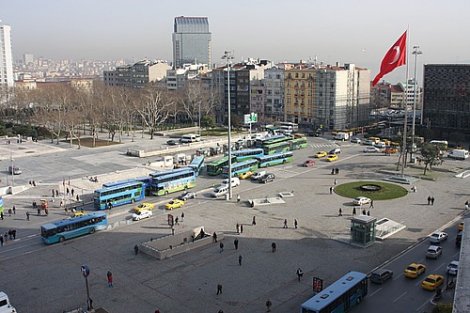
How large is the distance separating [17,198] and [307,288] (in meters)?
31.4

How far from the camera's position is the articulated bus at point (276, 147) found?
64.9 metres

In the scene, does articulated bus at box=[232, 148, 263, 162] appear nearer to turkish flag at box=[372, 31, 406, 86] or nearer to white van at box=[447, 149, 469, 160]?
turkish flag at box=[372, 31, 406, 86]

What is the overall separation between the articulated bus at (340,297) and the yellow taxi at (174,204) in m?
20.9

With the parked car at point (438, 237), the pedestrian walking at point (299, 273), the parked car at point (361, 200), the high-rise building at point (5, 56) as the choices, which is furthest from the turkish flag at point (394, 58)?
the high-rise building at point (5, 56)

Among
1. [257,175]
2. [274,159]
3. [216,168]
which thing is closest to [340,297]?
[257,175]

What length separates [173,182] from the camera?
4853cm

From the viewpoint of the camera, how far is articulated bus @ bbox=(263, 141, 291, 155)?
6494cm

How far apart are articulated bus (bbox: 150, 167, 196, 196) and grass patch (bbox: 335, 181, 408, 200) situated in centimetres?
1466

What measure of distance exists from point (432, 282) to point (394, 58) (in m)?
25.7

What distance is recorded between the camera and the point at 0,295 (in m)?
23.7

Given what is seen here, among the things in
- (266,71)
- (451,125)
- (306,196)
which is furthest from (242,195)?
(266,71)

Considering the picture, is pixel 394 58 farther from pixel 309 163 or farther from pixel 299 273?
pixel 299 273

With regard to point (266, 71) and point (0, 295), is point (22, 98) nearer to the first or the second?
point (266, 71)

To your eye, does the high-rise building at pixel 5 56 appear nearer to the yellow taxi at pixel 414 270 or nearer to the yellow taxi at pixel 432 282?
the yellow taxi at pixel 414 270
